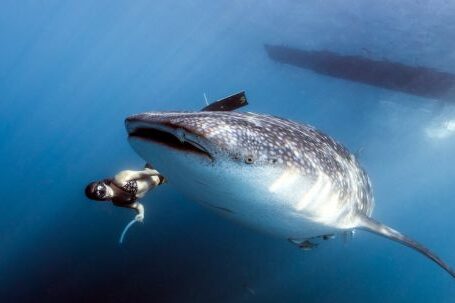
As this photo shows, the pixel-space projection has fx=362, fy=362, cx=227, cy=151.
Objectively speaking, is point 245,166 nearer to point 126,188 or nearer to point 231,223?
point 126,188

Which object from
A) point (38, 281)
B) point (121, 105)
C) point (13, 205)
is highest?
point (121, 105)

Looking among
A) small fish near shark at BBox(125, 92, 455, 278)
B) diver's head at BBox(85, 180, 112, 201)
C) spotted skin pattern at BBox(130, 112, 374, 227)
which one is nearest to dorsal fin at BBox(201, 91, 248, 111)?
diver's head at BBox(85, 180, 112, 201)

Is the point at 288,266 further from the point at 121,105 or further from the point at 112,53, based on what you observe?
the point at 121,105

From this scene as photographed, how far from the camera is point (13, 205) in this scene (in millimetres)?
31312

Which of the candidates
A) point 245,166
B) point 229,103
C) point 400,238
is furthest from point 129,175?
point 400,238

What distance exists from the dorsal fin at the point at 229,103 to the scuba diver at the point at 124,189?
141 cm

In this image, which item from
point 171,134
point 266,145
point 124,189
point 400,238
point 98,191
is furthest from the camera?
point 124,189

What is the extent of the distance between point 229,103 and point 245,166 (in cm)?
357

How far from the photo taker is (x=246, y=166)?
7.33 feet

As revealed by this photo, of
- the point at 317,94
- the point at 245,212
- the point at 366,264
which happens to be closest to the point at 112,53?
the point at 317,94

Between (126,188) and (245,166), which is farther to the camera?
(126,188)

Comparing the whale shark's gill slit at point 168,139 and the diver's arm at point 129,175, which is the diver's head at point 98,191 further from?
the whale shark's gill slit at point 168,139

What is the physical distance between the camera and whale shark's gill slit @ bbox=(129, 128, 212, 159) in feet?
6.89

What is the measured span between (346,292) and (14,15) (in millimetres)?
69533
